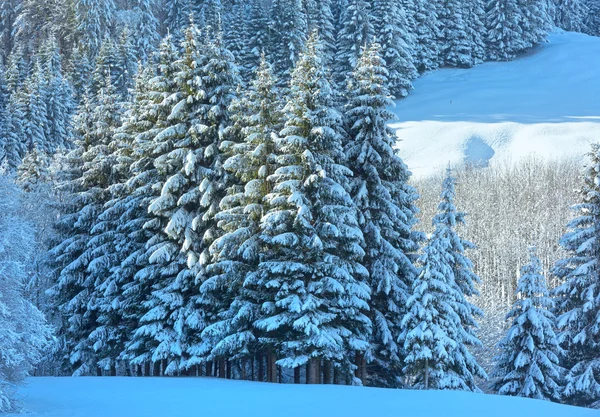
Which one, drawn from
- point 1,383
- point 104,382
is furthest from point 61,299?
point 1,383

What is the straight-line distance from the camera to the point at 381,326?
23.5m

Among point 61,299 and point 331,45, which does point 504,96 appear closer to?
point 331,45

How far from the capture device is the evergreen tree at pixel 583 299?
23.9 metres

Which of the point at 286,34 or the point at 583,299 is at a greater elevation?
the point at 286,34

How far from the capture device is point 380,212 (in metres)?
23.9

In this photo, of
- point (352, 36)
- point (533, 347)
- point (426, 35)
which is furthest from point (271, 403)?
point (426, 35)

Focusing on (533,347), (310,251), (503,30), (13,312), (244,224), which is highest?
(503,30)

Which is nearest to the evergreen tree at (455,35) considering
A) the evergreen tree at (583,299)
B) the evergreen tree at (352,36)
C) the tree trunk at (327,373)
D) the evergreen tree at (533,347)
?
the evergreen tree at (352,36)

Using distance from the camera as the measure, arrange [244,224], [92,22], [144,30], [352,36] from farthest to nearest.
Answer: [144,30], [92,22], [352,36], [244,224]

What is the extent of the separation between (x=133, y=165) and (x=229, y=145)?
175 inches

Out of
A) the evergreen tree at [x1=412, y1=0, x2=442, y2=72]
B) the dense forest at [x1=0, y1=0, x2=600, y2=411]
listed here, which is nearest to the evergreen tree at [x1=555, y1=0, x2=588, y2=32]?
the evergreen tree at [x1=412, y1=0, x2=442, y2=72]

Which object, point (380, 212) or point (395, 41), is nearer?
point (380, 212)

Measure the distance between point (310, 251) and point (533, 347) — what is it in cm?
947

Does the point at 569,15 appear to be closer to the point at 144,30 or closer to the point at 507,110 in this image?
the point at 507,110
